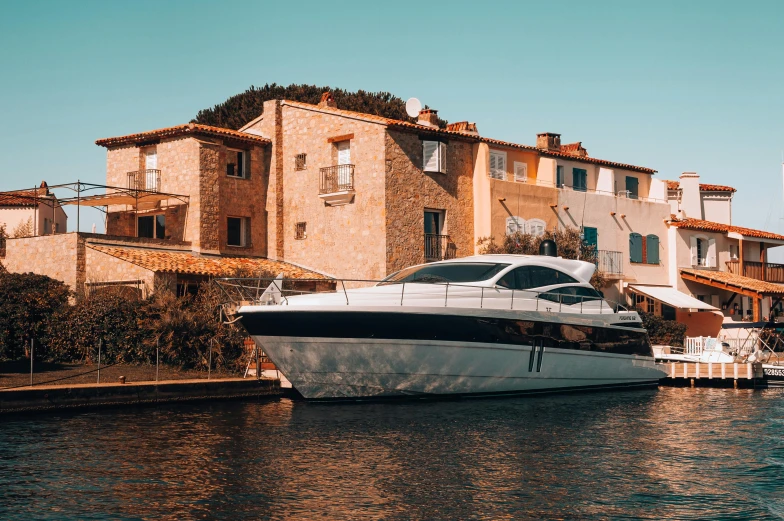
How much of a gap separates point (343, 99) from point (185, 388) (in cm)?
3473

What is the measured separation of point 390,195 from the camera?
32844mm

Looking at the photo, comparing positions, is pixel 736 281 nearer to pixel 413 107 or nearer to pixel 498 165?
pixel 498 165

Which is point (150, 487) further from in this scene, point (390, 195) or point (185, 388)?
point (390, 195)

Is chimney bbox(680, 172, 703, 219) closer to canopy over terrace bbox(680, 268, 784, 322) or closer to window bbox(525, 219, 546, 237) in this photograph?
canopy over terrace bbox(680, 268, 784, 322)

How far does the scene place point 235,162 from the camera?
35844mm

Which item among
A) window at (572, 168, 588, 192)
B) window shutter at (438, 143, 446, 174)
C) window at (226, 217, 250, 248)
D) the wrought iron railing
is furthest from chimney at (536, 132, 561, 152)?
window at (226, 217, 250, 248)

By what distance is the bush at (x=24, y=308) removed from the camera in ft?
80.0

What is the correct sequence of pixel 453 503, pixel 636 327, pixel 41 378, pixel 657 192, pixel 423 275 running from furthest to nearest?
pixel 657 192 < pixel 636 327 < pixel 423 275 < pixel 41 378 < pixel 453 503

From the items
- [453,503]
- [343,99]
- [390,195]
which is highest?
[343,99]

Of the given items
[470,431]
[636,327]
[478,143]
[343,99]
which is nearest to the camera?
[470,431]

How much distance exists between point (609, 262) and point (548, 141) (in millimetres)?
5927

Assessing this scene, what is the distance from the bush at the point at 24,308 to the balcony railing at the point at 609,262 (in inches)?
844

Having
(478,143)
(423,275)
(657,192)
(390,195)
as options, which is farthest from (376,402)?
(657,192)

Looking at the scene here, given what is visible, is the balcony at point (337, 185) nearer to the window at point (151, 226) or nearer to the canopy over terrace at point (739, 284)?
the window at point (151, 226)
